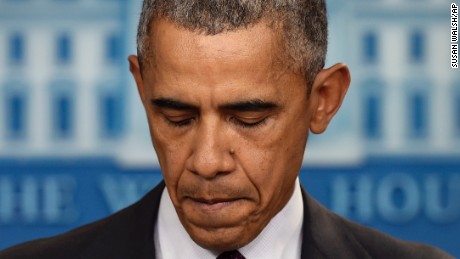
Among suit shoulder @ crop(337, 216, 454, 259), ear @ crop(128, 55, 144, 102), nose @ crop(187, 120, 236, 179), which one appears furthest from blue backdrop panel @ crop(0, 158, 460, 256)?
nose @ crop(187, 120, 236, 179)

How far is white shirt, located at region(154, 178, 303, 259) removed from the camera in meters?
2.09

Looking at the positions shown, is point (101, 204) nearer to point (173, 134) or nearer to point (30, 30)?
point (30, 30)

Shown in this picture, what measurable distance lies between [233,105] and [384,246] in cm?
62

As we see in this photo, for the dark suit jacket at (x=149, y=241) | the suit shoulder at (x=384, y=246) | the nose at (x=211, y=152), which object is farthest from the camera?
the suit shoulder at (x=384, y=246)

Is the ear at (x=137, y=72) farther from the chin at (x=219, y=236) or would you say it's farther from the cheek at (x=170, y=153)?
the chin at (x=219, y=236)

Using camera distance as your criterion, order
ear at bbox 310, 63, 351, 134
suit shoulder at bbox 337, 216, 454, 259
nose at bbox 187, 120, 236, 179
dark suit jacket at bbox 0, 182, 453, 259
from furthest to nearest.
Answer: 1. suit shoulder at bbox 337, 216, 454, 259
2. dark suit jacket at bbox 0, 182, 453, 259
3. ear at bbox 310, 63, 351, 134
4. nose at bbox 187, 120, 236, 179

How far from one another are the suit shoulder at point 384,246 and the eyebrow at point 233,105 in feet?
1.68

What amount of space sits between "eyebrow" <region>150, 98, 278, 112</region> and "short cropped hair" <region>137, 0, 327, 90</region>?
99mm

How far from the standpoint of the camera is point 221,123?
1879 mm

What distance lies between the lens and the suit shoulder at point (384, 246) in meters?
2.28

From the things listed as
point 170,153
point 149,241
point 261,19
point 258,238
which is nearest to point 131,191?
point 149,241

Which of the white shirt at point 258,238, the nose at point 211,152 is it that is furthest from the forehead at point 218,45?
the white shirt at point 258,238

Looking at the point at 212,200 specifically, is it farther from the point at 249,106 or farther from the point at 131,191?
the point at 131,191

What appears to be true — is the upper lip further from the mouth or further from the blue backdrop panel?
the blue backdrop panel
